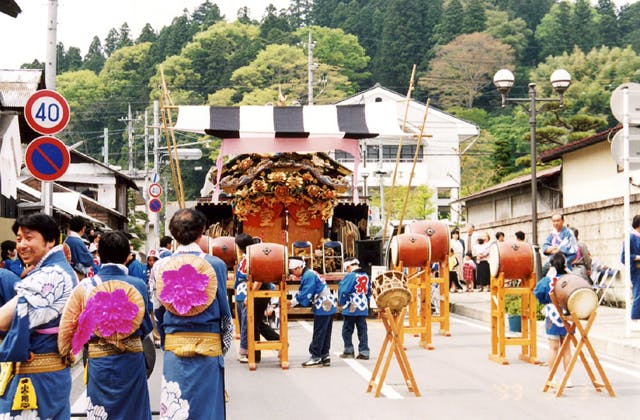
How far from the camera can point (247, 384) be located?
11.1m

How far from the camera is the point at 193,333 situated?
659 cm

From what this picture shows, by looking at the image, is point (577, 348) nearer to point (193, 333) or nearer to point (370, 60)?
point (193, 333)

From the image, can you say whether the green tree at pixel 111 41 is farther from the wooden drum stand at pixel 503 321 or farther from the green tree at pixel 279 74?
the wooden drum stand at pixel 503 321

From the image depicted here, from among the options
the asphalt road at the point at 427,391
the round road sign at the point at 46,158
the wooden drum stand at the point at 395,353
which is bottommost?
the asphalt road at the point at 427,391

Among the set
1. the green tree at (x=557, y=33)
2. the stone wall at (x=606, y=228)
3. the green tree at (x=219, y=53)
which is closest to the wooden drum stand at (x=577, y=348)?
the stone wall at (x=606, y=228)

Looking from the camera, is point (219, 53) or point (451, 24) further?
point (451, 24)

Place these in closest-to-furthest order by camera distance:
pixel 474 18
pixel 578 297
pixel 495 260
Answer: pixel 578 297 < pixel 495 260 < pixel 474 18

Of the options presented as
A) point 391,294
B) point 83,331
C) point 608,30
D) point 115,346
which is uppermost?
point 608,30

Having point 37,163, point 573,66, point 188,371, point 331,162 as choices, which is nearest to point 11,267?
point 37,163

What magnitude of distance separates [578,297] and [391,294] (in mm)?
2124

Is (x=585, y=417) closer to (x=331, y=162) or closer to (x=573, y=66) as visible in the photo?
(x=331, y=162)

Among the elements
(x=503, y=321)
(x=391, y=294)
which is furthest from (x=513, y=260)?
(x=391, y=294)

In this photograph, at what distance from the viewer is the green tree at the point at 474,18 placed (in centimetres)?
8312

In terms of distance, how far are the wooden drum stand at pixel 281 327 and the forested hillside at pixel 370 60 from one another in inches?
1991
